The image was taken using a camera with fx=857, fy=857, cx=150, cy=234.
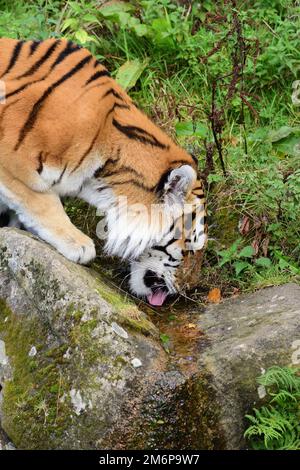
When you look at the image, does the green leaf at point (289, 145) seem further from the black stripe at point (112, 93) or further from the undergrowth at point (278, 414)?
the undergrowth at point (278, 414)

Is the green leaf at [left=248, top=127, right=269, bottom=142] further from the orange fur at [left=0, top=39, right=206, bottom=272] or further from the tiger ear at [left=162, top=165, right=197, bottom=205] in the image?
the tiger ear at [left=162, top=165, right=197, bottom=205]

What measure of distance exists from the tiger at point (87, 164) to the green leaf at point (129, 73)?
1.66 meters

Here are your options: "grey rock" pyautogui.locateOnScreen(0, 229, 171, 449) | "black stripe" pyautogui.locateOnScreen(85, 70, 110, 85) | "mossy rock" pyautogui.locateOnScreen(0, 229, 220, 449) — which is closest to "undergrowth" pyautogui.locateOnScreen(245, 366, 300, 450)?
"mossy rock" pyautogui.locateOnScreen(0, 229, 220, 449)

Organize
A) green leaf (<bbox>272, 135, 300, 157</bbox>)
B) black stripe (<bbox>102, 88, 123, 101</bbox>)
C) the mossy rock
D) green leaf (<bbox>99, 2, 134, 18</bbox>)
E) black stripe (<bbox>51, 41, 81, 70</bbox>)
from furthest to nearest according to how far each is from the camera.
Answer: green leaf (<bbox>99, 2, 134, 18</bbox>) < green leaf (<bbox>272, 135, 300, 157</bbox>) < black stripe (<bbox>51, 41, 81, 70</bbox>) < black stripe (<bbox>102, 88, 123, 101</bbox>) < the mossy rock

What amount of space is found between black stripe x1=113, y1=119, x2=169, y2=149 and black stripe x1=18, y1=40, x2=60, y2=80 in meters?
0.65

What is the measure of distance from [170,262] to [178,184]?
0.57 metres

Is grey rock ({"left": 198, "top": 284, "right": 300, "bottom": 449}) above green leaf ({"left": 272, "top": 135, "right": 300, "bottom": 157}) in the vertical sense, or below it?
above

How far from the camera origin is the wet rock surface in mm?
4164

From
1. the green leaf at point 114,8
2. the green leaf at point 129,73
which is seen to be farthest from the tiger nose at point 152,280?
the green leaf at point 114,8

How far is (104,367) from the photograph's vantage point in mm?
4309

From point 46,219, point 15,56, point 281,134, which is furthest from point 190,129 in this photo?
point 46,219

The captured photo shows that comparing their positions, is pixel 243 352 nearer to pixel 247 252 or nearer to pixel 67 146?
pixel 247 252

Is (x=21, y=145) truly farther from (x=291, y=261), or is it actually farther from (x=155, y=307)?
(x=291, y=261)

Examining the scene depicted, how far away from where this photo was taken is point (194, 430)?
165 inches
